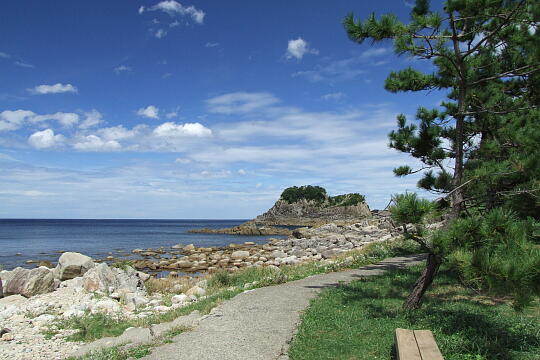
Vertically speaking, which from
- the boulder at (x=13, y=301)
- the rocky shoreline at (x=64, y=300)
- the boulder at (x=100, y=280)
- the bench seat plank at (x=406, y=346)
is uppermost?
the bench seat plank at (x=406, y=346)

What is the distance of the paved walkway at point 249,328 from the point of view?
19.5ft

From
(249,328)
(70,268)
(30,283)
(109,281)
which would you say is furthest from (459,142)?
(70,268)

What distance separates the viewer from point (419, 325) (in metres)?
6.65

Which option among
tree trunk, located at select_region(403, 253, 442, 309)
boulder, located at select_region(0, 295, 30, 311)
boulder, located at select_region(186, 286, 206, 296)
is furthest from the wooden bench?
boulder, located at select_region(0, 295, 30, 311)

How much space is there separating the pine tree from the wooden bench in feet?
4.21

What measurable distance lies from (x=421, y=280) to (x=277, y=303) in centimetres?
309

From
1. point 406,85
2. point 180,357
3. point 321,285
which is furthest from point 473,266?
point 321,285

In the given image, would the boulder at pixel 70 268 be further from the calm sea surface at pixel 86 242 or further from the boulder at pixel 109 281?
the calm sea surface at pixel 86 242

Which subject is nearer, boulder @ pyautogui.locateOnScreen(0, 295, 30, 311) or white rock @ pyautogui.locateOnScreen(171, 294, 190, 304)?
white rock @ pyautogui.locateOnScreen(171, 294, 190, 304)

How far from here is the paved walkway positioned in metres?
5.95

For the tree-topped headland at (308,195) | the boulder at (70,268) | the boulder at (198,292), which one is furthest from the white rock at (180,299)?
the tree-topped headland at (308,195)

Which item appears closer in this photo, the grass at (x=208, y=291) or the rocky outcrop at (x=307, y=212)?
the grass at (x=208, y=291)

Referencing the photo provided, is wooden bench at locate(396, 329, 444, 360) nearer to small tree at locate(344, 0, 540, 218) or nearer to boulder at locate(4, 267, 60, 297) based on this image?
small tree at locate(344, 0, 540, 218)

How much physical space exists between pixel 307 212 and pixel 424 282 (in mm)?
102241
